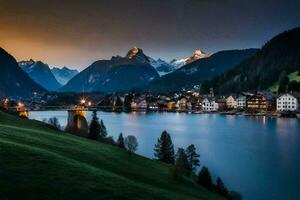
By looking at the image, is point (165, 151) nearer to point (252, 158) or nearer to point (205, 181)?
point (205, 181)

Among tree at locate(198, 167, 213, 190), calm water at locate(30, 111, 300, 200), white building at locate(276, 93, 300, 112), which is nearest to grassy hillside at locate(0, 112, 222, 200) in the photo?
tree at locate(198, 167, 213, 190)

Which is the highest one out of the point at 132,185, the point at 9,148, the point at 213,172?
the point at 9,148

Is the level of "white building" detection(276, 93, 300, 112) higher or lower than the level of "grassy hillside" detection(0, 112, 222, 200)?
higher

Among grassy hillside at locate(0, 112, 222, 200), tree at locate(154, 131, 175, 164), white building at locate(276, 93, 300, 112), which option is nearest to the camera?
grassy hillside at locate(0, 112, 222, 200)

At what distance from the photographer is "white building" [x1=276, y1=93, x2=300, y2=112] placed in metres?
179

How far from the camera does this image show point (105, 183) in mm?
22297

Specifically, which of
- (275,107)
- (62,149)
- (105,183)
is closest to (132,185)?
(105,183)

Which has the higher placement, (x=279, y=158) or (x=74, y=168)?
(x=74, y=168)

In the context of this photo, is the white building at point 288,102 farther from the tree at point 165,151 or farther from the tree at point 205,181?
the tree at point 205,181

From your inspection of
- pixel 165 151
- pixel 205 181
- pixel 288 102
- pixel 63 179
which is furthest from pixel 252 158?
pixel 288 102

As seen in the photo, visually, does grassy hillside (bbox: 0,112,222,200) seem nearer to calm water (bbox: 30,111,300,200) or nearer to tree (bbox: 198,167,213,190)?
tree (bbox: 198,167,213,190)

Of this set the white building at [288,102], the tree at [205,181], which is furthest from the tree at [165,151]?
the white building at [288,102]

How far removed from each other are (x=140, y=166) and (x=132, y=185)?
38.6 feet

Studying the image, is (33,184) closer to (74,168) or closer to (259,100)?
(74,168)
